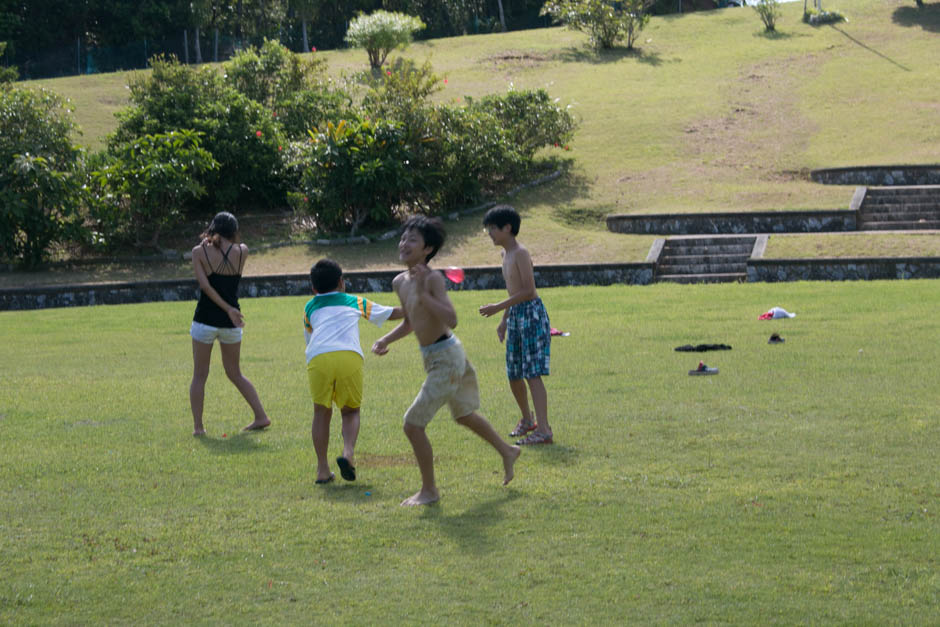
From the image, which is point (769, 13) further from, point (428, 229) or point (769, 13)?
point (428, 229)

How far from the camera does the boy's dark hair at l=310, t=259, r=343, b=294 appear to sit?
19.9 ft

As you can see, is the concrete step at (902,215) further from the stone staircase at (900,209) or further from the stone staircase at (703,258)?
the stone staircase at (703,258)

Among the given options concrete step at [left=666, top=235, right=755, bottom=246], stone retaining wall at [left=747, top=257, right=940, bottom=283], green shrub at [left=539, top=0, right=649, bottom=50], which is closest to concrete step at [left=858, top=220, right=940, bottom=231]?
concrete step at [left=666, top=235, right=755, bottom=246]

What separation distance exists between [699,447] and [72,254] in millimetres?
18803

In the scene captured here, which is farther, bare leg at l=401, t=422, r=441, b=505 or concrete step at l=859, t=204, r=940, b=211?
concrete step at l=859, t=204, r=940, b=211

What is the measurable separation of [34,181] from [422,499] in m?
17.4

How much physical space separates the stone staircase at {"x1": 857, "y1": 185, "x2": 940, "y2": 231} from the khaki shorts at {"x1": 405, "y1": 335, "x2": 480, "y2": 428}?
53.7 ft

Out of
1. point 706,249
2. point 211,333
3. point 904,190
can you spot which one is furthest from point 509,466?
point 904,190

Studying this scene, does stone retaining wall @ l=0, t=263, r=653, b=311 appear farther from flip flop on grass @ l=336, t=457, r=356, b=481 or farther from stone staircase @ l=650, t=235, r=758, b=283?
flip flop on grass @ l=336, t=457, r=356, b=481

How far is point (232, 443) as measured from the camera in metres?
7.09

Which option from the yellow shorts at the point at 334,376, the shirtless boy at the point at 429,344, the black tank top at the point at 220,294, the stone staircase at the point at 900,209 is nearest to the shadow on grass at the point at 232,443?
the black tank top at the point at 220,294

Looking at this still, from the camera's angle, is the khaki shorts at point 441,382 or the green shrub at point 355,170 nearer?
the khaki shorts at point 441,382

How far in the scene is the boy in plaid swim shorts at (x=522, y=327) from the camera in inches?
266

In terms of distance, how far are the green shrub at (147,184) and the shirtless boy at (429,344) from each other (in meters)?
16.7
